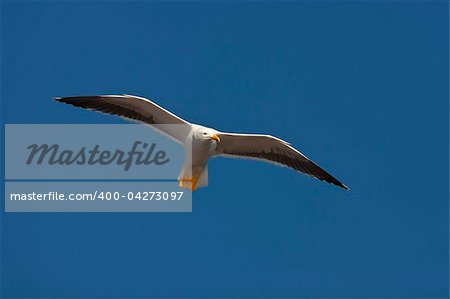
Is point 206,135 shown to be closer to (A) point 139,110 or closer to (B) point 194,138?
(B) point 194,138

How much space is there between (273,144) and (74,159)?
5.82 ft

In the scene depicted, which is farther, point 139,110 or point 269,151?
point 269,151

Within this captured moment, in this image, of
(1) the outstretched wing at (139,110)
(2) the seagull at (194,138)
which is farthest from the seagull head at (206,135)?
(1) the outstretched wing at (139,110)

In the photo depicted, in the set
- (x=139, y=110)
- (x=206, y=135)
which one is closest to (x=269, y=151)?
(x=206, y=135)

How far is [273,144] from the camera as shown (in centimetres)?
691

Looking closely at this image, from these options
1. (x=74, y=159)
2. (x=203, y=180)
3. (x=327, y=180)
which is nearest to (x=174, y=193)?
(x=203, y=180)

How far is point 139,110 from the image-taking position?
6645 millimetres

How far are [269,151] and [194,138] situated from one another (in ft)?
2.97

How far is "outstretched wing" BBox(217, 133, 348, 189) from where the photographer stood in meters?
6.78

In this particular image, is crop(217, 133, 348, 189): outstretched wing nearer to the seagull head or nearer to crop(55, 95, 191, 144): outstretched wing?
the seagull head

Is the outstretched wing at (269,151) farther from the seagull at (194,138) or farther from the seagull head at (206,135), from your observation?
the seagull head at (206,135)

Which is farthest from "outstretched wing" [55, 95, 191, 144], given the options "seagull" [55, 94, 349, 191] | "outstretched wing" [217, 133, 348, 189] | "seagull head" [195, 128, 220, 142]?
"outstretched wing" [217, 133, 348, 189]

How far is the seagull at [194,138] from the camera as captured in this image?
645 centimetres

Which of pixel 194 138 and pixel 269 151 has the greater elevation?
pixel 269 151
